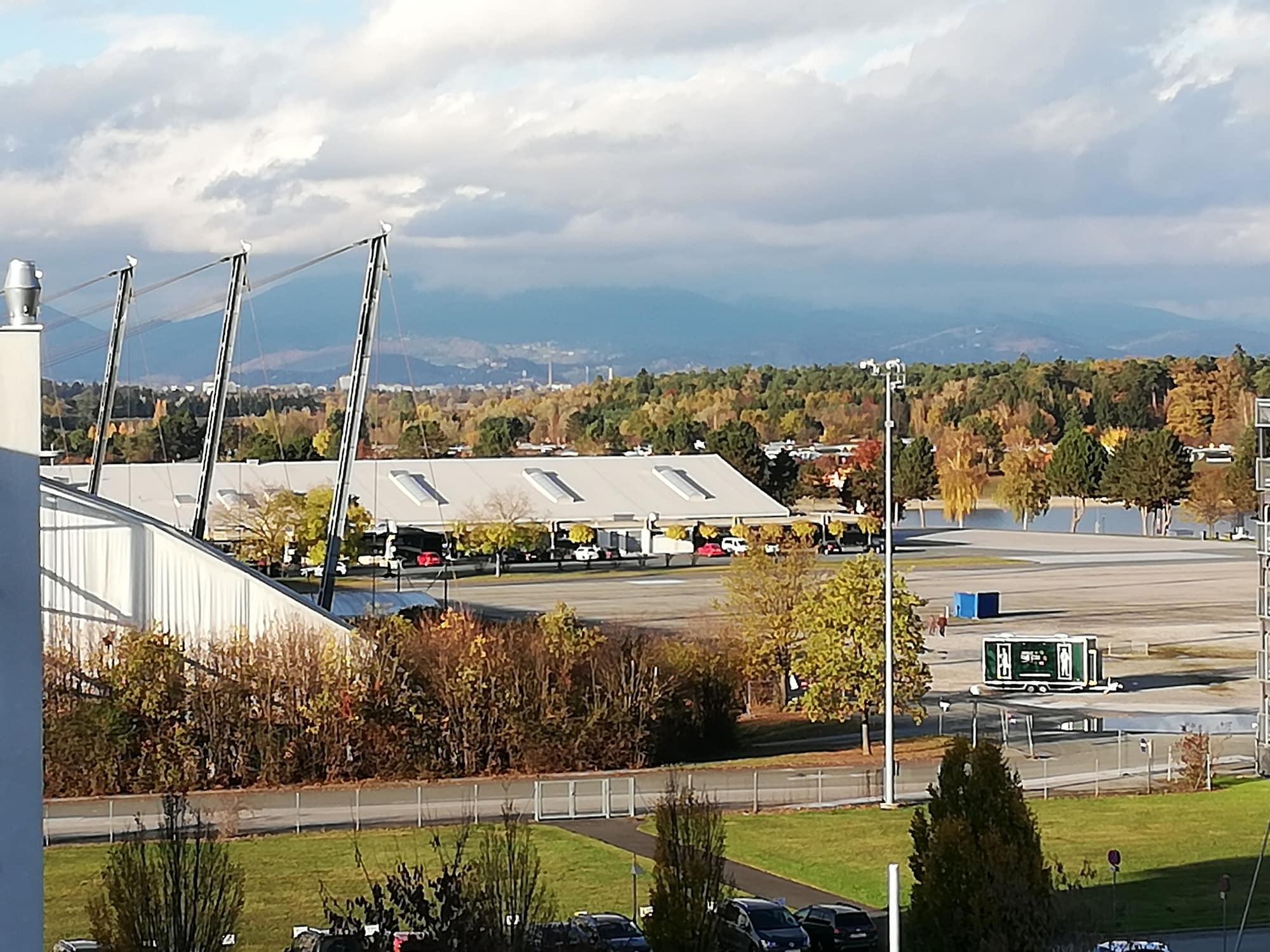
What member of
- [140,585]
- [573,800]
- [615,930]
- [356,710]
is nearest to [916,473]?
[140,585]

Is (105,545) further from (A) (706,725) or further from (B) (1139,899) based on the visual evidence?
(B) (1139,899)

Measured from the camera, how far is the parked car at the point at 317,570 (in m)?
73.3

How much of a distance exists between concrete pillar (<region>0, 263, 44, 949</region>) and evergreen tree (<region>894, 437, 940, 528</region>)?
110826 mm

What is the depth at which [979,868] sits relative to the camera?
17.7 metres

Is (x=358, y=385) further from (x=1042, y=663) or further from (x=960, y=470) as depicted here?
(x=960, y=470)

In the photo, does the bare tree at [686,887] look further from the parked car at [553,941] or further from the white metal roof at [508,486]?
the white metal roof at [508,486]

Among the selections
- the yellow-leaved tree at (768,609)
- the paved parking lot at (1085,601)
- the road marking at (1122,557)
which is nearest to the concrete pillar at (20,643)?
the yellow-leaved tree at (768,609)

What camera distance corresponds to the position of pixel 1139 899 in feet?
84.2

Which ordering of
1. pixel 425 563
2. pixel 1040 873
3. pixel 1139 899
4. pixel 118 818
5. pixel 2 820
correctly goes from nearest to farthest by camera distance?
pixel 2 820 → pixel 1040 873 → pixel 1139 899 → pixel 118 818 → pixel 425 563

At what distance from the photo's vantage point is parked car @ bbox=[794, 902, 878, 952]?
22.0 m

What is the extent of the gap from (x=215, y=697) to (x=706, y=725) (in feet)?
35.5

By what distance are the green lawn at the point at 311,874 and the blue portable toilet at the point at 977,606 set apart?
119 ft

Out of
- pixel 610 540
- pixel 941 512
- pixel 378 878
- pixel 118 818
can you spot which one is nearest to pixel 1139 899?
pixel 378 878

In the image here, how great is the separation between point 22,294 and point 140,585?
88.1 feet
